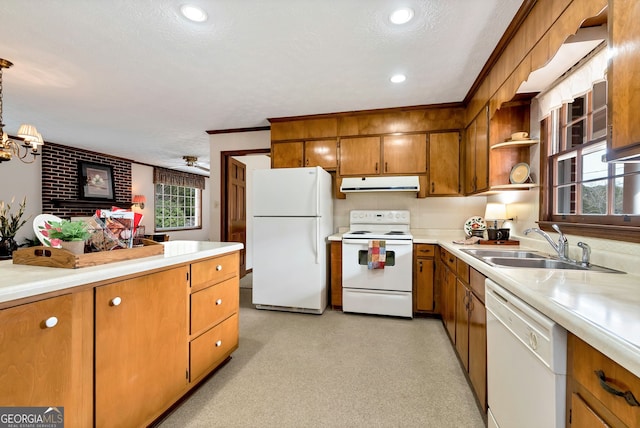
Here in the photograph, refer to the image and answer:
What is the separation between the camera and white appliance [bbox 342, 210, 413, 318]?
10.2 feet

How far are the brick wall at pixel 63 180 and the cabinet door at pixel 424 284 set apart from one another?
6.21 meters

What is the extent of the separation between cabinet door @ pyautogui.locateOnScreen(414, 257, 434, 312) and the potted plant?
287 cm

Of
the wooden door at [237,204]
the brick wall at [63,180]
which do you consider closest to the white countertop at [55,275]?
the wooden door at [237,204]

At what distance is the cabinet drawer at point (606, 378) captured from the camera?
2.05 feet

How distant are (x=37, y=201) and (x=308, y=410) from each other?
608 cm

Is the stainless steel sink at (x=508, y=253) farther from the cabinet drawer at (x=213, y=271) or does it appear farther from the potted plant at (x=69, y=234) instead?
the potted plant at (x=69, y=234)

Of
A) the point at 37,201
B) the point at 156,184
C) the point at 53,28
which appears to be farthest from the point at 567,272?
the point at 156,184

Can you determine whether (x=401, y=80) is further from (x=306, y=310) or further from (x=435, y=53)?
(x=306, y=310)

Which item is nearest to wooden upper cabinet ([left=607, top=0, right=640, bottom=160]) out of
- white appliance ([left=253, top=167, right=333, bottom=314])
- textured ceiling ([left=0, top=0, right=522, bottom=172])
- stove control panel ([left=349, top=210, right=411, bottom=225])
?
textured ceiling ([left=0, top=0, right=522, bottom=172])

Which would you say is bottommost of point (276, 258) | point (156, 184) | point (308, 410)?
point (308, 410)

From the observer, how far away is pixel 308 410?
1694 millimetres

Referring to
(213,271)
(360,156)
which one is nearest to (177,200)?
(360,156)

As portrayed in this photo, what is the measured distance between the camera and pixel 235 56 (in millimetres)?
2293

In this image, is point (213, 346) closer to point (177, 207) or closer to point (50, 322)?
point (50, 322)
